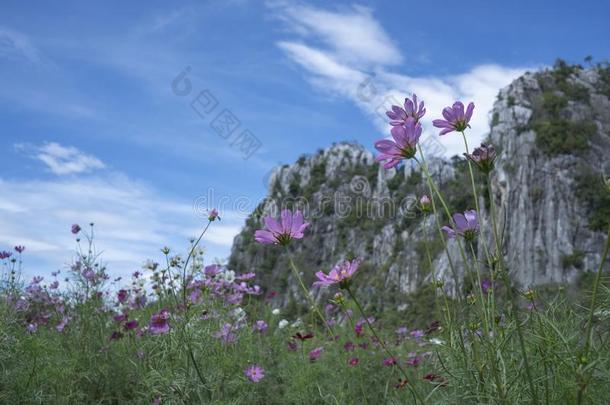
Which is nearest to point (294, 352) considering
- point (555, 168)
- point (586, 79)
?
point (555, 168)

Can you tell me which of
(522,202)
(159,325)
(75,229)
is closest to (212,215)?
(159,325)

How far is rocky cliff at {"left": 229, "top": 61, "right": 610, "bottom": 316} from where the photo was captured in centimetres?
2717

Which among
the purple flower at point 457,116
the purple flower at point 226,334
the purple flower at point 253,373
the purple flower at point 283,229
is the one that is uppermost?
the purple flower at point 457,116

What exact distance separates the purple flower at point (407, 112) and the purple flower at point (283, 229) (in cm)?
40

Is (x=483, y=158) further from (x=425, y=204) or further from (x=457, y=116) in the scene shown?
(x=425, y=204)

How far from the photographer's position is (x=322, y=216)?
57.2 m

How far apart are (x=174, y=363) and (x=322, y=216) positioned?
54.7 metres

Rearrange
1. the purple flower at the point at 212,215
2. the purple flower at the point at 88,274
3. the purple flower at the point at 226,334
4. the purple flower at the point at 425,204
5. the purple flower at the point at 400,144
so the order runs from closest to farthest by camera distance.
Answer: the purple flower at the point at 400,144
the purple flower at the point at 425,204
the purple flower at the point at 212,215
the purple flower at the point at 226,334
the purple flower at the point at 88,274

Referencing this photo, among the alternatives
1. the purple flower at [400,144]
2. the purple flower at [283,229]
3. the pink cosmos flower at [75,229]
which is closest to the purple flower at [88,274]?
the pink cosmos flower at [75,229]

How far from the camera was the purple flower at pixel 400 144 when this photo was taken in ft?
4.00

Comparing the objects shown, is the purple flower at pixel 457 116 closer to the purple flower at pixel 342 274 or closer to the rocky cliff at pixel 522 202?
the purple flower at pixel 342 274

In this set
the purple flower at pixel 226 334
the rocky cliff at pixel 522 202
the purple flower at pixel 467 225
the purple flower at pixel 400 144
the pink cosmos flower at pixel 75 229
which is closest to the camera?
the purple flower at pixel 400 144

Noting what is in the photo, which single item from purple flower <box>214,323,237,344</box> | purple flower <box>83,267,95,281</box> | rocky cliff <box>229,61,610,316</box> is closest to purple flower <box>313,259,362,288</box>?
purple flower <box>214,323,237,344</box>

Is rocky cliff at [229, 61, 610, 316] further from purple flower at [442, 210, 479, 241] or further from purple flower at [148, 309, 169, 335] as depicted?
purple flower at [442, 210, 479, 241]
